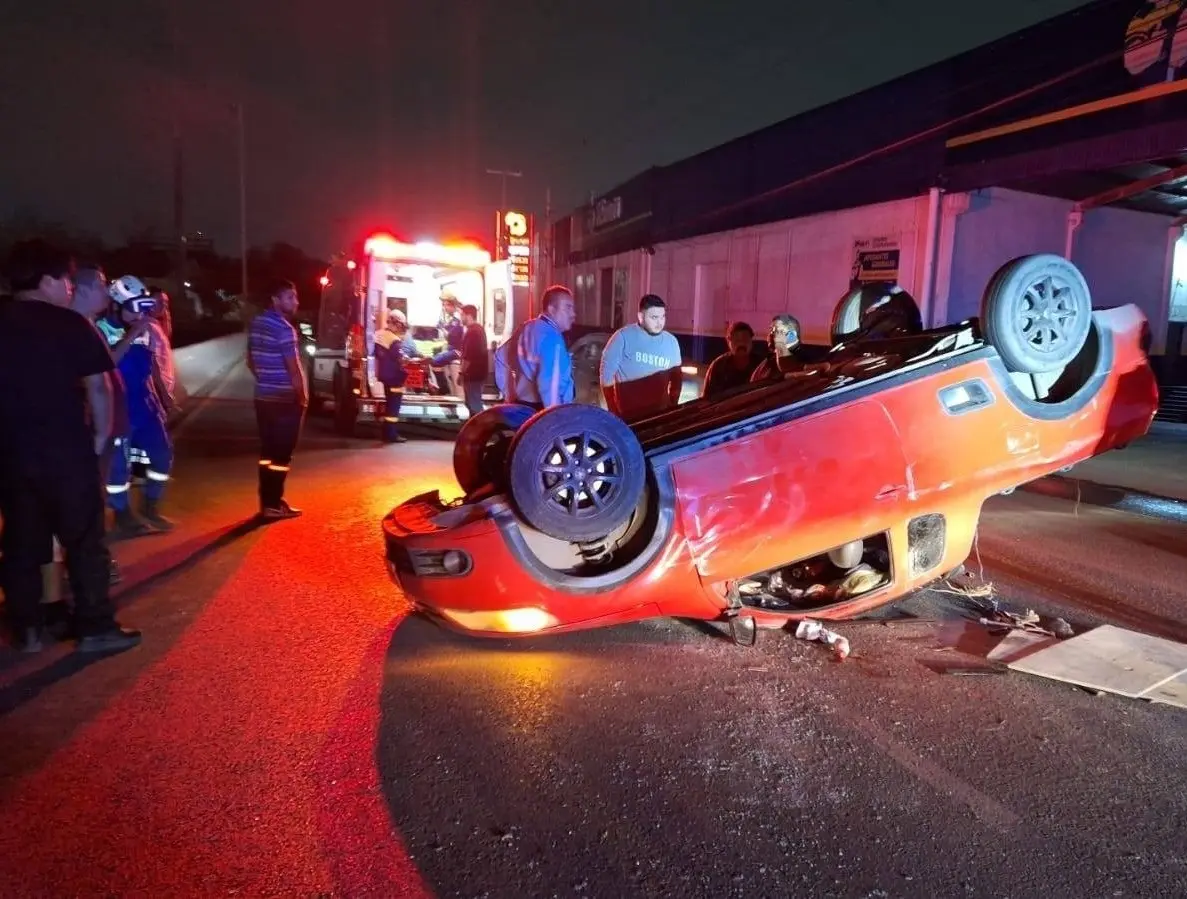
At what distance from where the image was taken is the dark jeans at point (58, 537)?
3805 millimetres

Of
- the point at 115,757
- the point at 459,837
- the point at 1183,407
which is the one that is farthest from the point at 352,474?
the point at 1183,407

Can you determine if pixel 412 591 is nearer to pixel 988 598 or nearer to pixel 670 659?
pixel 670 659

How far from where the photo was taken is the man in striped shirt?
251 inches

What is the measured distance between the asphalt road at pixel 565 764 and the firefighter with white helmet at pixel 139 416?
1581 millimetres

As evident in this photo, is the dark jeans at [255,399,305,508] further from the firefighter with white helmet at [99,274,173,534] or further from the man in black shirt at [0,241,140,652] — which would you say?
the man in black shirt at [0,241,140,652]

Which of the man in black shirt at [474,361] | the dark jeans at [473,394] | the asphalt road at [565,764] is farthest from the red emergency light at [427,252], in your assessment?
the asphalt road at [565,764]

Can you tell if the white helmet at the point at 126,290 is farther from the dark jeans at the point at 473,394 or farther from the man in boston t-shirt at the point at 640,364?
the dark jeans at the point at 473,394

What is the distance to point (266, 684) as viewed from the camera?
3705mm

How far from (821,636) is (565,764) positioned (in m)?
1.64

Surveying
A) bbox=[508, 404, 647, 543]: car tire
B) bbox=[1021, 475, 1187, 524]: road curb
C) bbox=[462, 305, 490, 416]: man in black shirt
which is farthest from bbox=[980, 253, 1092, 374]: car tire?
bbox=[462, 305, 490, 416]: man in black shirt

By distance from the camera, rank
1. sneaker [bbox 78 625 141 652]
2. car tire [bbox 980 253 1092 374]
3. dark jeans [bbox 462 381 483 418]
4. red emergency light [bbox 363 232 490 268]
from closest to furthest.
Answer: car tire [bbox 980 253 1092 374]
sneaker [bbox 78 625 141 652]
dark jeans [bbox 462 381 483 418]
red emergency light [bbox 363 232 490 268]

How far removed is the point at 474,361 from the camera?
1157cm

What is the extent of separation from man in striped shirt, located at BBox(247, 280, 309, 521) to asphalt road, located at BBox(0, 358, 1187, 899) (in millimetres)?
1723

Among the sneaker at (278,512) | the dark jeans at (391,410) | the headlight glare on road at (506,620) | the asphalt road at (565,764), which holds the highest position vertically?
the dark jeans at (391,410)
